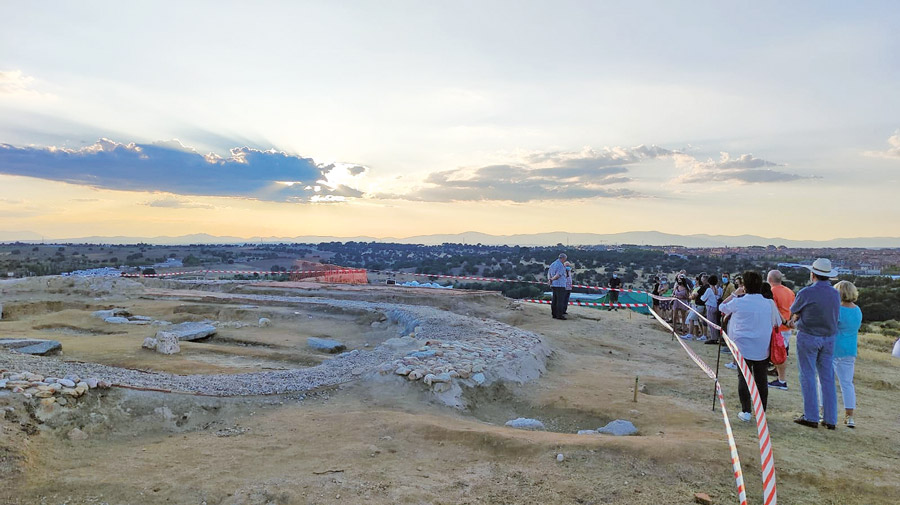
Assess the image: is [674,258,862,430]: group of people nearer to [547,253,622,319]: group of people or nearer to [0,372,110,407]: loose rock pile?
[0,372,110,407]: loose rock pile

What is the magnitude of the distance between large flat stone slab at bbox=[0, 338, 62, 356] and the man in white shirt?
1249 centimetres

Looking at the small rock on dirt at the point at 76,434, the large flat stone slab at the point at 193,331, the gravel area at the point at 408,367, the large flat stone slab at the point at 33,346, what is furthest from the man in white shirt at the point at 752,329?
the large flat stone slab at the point at 33,346

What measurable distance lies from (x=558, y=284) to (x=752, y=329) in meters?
9.76

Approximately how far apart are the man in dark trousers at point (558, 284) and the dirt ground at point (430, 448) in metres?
6.11

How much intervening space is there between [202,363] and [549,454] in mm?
7619

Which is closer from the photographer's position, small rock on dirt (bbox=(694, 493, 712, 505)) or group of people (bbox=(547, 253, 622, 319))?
small rock on dirt (bbox=(694, 493, 712, 505))

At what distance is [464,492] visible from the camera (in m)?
4.55

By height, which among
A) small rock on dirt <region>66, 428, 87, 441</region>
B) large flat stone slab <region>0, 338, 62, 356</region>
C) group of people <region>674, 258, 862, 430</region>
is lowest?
small rock on dirt <region>66, 428, 87, 441</region>

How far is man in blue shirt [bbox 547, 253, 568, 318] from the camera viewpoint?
15477 millimetres

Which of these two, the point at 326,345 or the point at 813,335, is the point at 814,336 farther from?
the point at 326,345

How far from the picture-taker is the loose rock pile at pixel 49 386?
6078mm

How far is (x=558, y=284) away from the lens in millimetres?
16000

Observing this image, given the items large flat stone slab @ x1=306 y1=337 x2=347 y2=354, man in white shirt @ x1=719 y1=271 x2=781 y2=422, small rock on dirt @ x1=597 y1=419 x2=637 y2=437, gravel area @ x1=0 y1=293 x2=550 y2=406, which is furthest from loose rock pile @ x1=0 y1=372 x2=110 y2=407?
man in white shirt @ x1=719 y1=271 x2=781 y2=422

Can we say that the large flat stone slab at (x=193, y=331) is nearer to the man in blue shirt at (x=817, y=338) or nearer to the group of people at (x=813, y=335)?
the group of people at (x=813, y=335)
